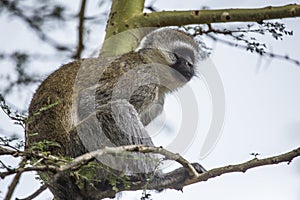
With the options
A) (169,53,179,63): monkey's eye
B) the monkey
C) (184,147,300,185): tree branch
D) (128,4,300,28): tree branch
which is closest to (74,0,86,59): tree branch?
the monkey

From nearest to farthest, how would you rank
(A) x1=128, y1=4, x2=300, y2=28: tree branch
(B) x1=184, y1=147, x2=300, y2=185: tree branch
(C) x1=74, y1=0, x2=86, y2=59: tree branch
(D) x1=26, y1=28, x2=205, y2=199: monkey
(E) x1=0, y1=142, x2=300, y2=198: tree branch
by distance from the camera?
1. (E) x1=0, y1=142, x2=300, y2=198: tree branch
2. (B) x1=184, y1=147, x2=300, y2=185: tree branch
3. (A) x1=128, y1=4, x2=300, y2=28: tree branch
4. (D) x1=26, y1=28, x2=205, y2=199: monkey
5. (C) x1=74, y1=0, x2=86, y2=59: tree branch

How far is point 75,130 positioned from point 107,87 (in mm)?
454

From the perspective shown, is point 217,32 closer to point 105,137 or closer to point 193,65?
point 193,65

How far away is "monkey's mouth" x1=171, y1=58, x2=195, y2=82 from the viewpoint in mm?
4645

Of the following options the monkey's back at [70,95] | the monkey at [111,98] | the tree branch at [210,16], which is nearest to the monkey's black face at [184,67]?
the monkey at [111,98]

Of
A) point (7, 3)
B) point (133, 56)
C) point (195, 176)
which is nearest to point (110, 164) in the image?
point (195, 176)

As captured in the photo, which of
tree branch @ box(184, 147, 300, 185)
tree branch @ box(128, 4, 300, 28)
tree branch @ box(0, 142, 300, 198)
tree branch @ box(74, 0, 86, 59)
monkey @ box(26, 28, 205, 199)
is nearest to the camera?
tree branch @ box(0, 142, 300, 198)

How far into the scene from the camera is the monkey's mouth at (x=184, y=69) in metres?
4.64

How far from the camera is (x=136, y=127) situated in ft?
13.2

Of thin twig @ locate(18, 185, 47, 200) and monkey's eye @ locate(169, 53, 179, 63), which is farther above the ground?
monkey's eye @ locate(169, 53, 179, 63)

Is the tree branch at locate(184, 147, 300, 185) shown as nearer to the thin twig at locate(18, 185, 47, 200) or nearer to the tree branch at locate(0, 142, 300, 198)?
the tree branch at locate(0, 142, 300, 198)

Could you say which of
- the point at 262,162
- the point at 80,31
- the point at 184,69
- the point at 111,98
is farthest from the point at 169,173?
the point at 80,31

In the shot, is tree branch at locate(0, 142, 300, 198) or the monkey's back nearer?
tree branch at locate(0, 142, 300, 198)

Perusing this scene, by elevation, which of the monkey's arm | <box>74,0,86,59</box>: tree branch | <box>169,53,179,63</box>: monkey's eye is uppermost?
<box>74,0,86,59</box>: tree branch
